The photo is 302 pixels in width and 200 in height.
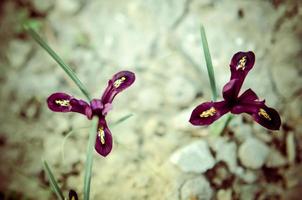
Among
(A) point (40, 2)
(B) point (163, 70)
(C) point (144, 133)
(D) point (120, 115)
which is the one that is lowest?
(C) point (144, 133)

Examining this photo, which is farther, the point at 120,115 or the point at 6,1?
the point at 6,1

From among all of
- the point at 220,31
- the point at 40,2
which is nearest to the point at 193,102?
the point at 220,31

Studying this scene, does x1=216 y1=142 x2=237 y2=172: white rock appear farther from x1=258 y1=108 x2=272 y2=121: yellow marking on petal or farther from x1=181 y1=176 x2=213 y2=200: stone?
x1=258 y1=108 x2=272 y2=121: yellow marking on petal

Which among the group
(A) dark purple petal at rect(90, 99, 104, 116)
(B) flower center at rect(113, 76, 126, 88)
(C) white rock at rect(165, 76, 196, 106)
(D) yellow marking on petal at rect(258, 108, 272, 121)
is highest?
(C) white rock at rect(165, 76, 196, 106)

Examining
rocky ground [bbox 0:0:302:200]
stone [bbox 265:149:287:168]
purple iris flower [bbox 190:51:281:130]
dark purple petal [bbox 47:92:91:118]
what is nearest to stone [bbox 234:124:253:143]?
rocky ground [bbox 0:0:302:200]

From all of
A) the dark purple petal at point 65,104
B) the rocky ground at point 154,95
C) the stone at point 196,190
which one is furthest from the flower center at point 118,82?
the stone at point 196,190

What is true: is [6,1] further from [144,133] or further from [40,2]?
[144,133]

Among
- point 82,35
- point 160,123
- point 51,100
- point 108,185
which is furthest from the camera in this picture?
point 82,35

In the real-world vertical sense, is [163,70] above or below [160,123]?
above
